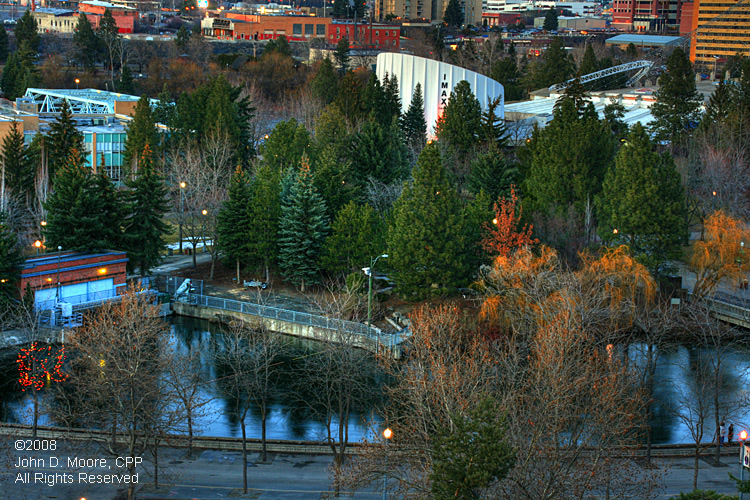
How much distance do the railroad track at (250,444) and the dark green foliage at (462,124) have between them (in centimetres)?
3400

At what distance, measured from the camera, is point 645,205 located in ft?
148

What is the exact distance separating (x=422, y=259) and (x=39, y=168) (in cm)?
2395

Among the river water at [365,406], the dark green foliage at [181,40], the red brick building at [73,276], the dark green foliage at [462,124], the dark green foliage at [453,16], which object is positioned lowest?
the river water at [365,406]

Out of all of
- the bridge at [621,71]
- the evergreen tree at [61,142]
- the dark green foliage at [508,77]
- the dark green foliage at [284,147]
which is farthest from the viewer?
the dark green foliage at [508,77]

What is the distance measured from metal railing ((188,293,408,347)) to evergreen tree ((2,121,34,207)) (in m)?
14.3

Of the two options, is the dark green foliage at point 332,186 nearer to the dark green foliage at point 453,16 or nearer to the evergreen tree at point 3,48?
the evergreen tree at point 3,48

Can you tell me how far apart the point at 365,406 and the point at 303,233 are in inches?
561

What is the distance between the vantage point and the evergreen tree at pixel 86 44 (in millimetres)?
114125

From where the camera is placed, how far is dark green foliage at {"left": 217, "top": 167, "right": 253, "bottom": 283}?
49.0 meters

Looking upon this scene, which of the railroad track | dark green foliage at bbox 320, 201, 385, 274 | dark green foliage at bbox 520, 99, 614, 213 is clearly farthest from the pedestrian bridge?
dark green foliage at bbox 520, 99, 614, 213

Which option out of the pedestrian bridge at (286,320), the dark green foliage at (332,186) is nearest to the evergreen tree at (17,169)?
the pedestrian bridge at (286,320)

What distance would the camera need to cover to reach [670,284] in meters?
45.5

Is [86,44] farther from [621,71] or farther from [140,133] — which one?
[621,71]

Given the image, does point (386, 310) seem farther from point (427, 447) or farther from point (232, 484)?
point (427, 447)
